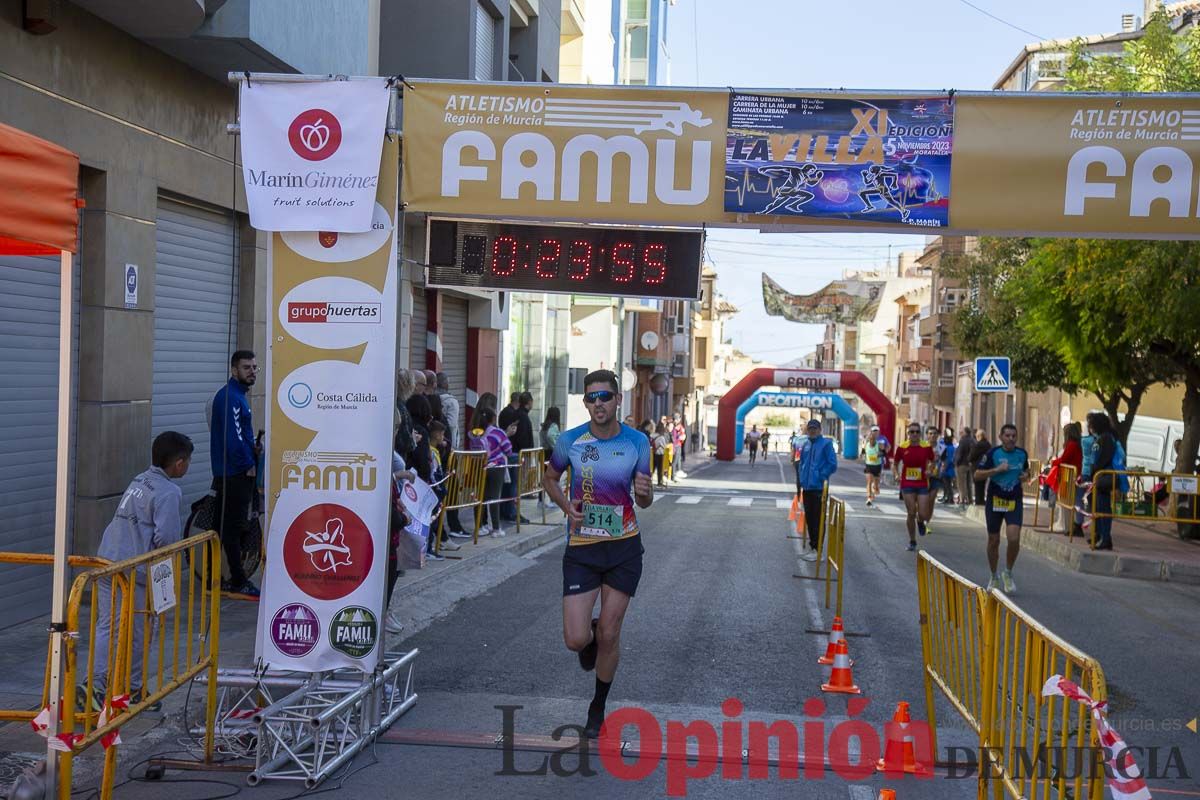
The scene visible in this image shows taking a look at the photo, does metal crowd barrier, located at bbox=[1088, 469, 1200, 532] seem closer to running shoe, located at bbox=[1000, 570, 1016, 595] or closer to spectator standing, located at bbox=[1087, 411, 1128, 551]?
spectator standing, located at bbox=[1087, 411, 1128, 551]

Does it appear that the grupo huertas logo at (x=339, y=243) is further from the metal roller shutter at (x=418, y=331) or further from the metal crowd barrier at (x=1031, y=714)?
the metal roller shutter at (x=418, y=331)

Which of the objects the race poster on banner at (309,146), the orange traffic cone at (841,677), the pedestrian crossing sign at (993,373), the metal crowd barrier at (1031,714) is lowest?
the orange traffic cone at (841,677)

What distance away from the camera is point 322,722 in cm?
624

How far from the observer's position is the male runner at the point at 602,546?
24.0ft

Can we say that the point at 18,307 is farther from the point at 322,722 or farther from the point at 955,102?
the point at 955,102

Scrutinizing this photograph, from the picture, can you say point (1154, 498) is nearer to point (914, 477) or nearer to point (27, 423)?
point (914, 477)

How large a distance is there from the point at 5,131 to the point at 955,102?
5.48m

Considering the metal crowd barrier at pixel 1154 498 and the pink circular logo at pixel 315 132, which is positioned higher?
the pink circular logo at pixel 315 132

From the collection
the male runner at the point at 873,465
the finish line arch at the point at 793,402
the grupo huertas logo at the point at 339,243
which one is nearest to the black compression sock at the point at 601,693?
the grupo huertas logo at the point at 339,243

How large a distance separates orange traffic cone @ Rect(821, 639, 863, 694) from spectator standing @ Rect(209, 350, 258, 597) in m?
5.11

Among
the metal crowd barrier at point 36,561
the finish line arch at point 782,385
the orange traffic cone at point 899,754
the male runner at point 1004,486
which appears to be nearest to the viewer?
the metal crowd barrier at point 36,561

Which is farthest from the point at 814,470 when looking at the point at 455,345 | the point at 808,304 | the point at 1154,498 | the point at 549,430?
the point at 808,304

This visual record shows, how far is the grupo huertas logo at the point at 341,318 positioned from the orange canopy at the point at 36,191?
7.40ft

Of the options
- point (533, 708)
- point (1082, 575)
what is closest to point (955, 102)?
point (533, 708)
